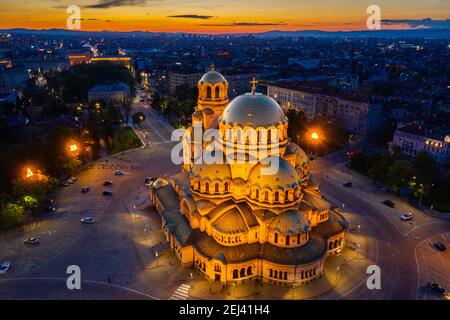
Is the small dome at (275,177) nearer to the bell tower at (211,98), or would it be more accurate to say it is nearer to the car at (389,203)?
the bell tower at (211,98)

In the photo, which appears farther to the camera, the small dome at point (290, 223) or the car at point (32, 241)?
the car at point (32, 241)

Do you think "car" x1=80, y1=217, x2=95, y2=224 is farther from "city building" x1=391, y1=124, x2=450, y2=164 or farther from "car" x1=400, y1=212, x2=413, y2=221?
"city building" x1=391, y1=124, x2=450, y2=164

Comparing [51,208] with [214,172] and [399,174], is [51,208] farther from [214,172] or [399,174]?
[399,174]

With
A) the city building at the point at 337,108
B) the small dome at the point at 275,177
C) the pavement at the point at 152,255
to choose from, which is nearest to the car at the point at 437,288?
the pavement at the point at 152,255

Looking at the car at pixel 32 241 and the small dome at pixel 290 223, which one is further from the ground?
the small dome at pixel 290 223

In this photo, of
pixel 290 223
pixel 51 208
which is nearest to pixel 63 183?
pixel 51 208

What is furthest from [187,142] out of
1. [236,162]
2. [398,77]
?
[398,77]

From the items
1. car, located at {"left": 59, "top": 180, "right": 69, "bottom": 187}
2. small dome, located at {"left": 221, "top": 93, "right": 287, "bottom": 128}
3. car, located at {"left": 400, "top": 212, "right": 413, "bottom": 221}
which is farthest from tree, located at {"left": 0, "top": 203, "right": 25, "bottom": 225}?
car, located at {"left": 400, "top": 212, "right": 413, "bottom": 221}
